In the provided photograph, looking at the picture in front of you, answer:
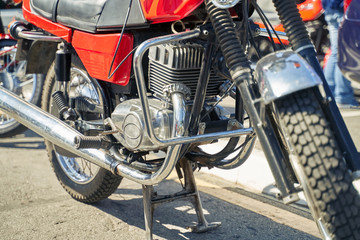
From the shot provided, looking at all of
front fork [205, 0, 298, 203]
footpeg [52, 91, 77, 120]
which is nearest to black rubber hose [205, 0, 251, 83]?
front fork [205, 0, 298, 203]

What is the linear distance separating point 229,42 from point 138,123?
0.60 m

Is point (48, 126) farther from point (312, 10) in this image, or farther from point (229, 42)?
point (312, 10)

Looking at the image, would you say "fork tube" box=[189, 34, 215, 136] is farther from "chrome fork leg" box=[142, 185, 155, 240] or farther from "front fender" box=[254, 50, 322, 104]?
"chrome fork leg" box=[142, 185, 155, 240]

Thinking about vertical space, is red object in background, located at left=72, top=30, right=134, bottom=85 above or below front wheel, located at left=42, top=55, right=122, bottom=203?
above

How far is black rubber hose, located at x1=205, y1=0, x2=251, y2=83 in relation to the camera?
1.93m

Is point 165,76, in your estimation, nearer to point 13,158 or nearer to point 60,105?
point 60,105

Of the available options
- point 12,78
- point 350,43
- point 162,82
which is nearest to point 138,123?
point 162,82

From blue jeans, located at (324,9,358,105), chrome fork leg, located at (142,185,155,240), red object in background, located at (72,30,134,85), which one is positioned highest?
red object in background, located at (72,30,134,85)

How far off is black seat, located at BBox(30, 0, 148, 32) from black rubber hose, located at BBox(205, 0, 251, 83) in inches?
18.9

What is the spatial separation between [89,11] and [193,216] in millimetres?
1438

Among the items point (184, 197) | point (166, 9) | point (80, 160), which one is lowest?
point (184, 197)

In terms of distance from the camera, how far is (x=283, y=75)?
1.69 meters

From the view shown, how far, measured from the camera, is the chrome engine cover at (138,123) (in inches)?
89.4

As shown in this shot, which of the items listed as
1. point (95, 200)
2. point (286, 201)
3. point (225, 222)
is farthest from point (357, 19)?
point (286, 201)
